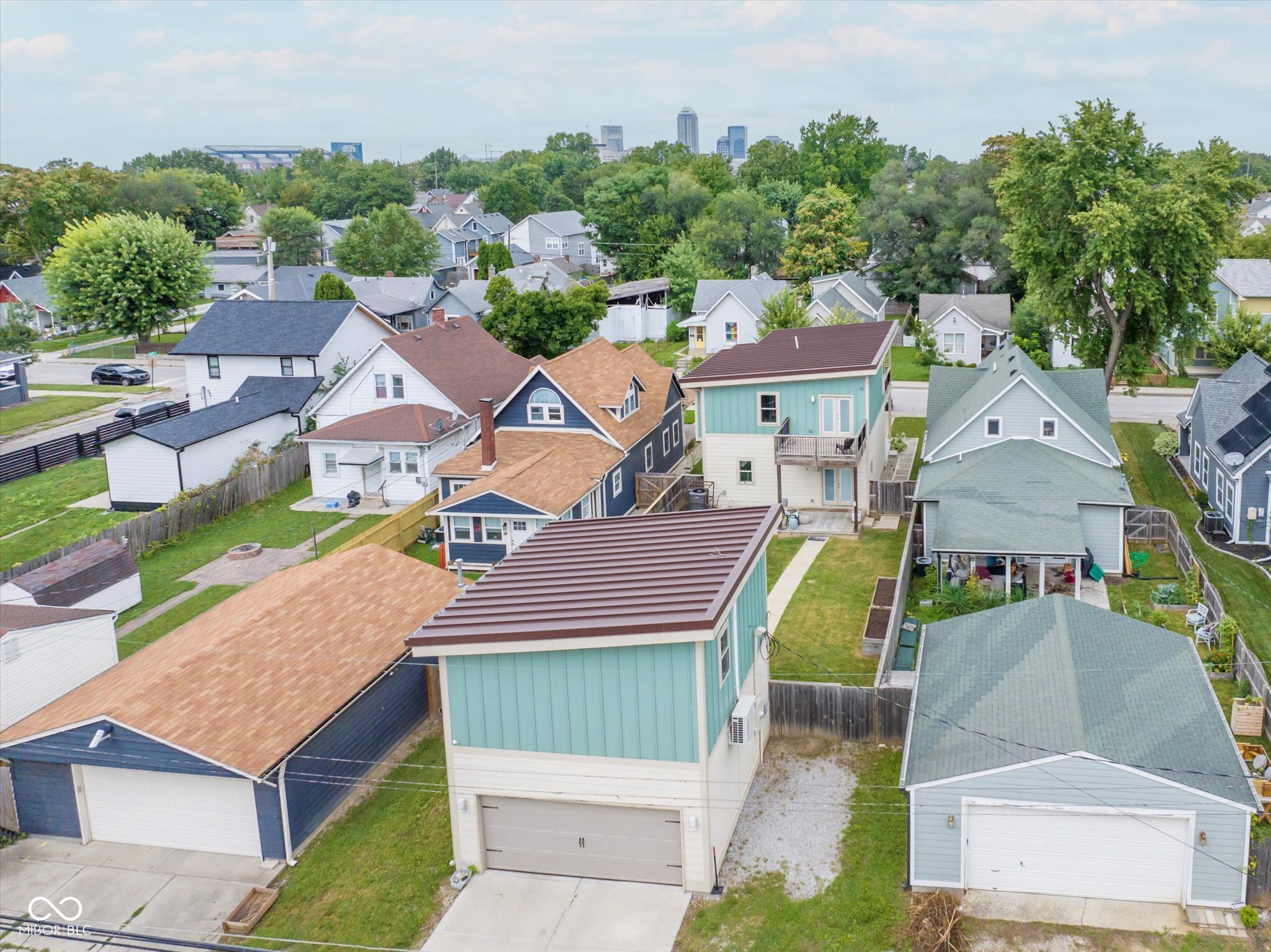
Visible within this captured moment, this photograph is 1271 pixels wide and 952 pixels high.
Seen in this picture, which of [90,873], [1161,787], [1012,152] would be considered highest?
[1012,152]

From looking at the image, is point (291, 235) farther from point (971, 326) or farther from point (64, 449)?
point (971, 326)

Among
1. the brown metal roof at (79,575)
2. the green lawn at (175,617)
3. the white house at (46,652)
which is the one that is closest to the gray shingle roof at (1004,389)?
the green lawn at (175,617)

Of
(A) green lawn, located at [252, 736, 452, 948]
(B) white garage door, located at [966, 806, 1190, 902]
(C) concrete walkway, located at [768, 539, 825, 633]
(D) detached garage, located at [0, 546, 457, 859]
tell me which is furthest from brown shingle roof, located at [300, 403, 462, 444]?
(B) white garage door, located at [966, 806, 1190, 902]

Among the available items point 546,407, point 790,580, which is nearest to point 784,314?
point 546,407

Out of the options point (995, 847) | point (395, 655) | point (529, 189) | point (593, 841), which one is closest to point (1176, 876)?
point (995, 847)

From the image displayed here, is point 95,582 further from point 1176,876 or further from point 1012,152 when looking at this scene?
point 1012,152
